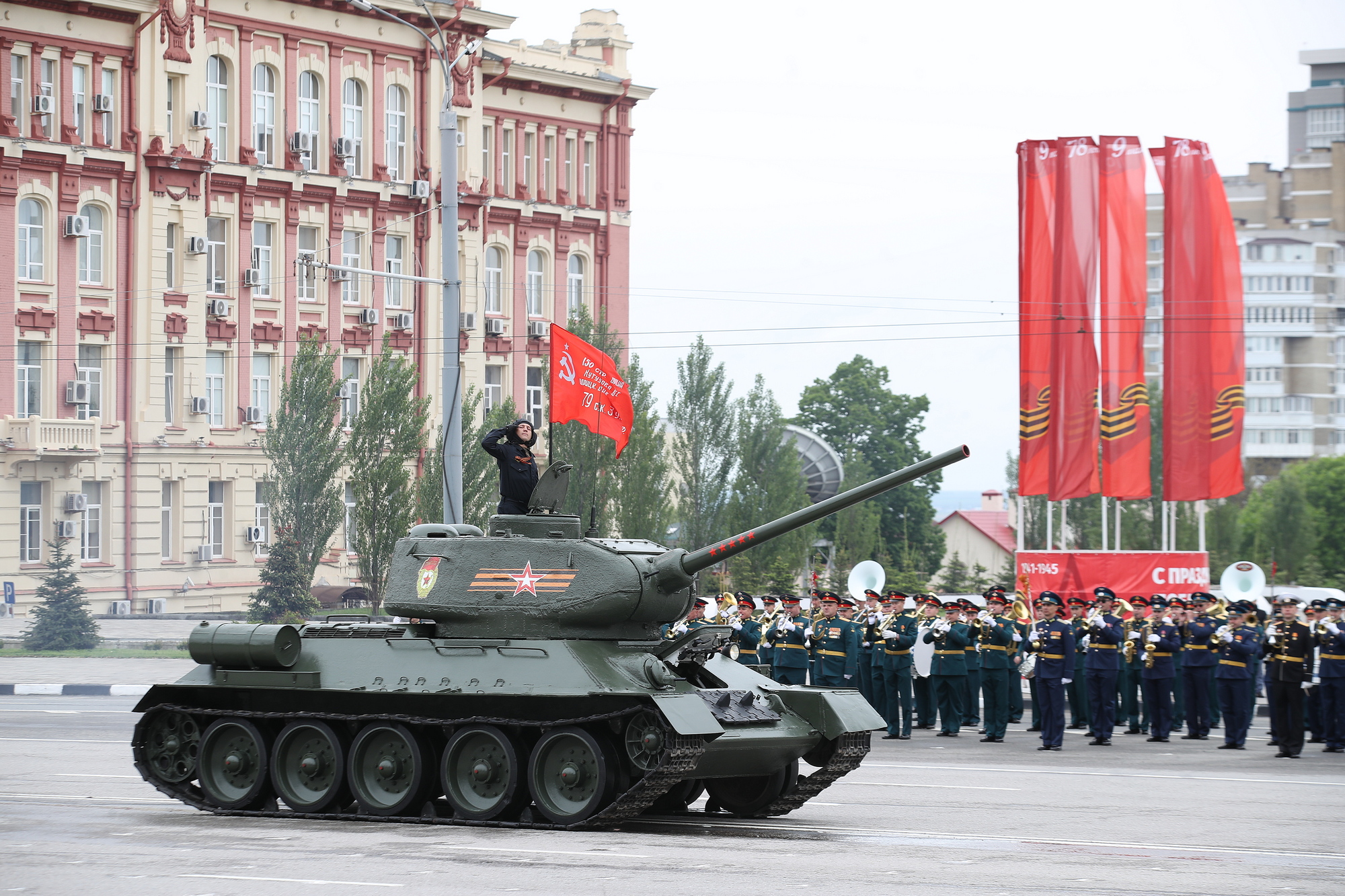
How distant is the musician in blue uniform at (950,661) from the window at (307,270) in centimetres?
2687

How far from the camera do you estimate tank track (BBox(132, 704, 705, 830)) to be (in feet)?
37.1

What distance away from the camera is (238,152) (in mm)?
41156

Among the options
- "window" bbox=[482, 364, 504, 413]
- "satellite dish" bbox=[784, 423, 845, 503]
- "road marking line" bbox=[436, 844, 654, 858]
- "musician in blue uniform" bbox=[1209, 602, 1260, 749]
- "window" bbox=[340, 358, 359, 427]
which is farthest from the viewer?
"satellite dish" bbox=[784, 423, 845, 503]

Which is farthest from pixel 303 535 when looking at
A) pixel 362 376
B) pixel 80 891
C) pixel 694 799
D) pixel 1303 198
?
pixel 1303 198

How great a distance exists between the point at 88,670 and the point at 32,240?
1295 cm

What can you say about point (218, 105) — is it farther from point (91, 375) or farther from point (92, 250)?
point (91, 375)

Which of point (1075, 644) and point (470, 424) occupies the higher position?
point (470, 424)

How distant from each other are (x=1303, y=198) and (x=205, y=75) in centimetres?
7654

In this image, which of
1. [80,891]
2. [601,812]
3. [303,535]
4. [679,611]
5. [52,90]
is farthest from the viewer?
[52,90]

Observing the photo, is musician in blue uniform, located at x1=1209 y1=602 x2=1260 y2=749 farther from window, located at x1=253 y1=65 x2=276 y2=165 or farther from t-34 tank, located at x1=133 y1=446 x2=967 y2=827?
window, located at x1=253 y1=65 x2=276 y2=165

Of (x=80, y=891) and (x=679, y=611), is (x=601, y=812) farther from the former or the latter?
(x=80, y=891)

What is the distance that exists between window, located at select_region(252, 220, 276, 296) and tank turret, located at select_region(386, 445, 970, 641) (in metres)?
30.2

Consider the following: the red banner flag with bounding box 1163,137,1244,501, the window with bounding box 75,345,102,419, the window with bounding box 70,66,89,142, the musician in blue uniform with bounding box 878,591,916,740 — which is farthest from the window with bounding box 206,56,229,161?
the musician in blue uniform with bounding box 878,591,916,740

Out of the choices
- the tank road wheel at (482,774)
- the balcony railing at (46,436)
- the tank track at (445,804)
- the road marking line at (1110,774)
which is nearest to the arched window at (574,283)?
the balcony railing at (46,436)
